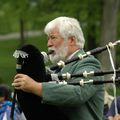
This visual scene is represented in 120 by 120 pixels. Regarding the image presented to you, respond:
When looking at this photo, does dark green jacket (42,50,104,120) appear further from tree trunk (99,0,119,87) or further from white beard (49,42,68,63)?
tree trunk (99,0,119,87)

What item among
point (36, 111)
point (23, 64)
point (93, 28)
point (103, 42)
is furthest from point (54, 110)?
point (93, 28)

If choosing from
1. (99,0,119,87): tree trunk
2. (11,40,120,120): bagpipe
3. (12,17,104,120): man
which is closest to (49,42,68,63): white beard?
(12,17,104,120): man

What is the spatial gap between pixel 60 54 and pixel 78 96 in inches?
18.3

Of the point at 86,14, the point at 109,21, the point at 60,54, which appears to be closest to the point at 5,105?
the point at 60,54

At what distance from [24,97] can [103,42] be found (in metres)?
17.9

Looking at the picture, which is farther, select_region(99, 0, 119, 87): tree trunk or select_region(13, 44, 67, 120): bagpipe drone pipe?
select_region(99, 0, 119, 87): tree trunk

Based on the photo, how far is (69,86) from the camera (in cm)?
462

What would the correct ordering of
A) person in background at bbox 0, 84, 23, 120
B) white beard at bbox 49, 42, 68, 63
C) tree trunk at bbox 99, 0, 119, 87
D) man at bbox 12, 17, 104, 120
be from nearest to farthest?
1. man at bbox 12, 17, 104, 120
2. white beard at bbox 49, 42, 68, 63
3. person in background at bbox 0, 84, 23, 120
4. tree trunk at bbox 99, 0, 119, 87

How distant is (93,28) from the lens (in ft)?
80.6

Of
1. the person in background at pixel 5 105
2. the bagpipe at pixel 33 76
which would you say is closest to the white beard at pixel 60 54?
the bagpipe at pixel 33 76

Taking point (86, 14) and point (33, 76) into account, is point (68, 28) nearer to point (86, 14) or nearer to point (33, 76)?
point (33, 76)

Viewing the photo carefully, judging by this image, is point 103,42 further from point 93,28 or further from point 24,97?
point 24,97

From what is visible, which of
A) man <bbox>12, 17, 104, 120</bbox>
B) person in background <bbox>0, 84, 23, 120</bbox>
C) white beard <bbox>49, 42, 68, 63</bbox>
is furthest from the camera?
person in background <bbox>0, 84, 23, 120</bbox>

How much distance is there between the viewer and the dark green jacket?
4.60 metres
